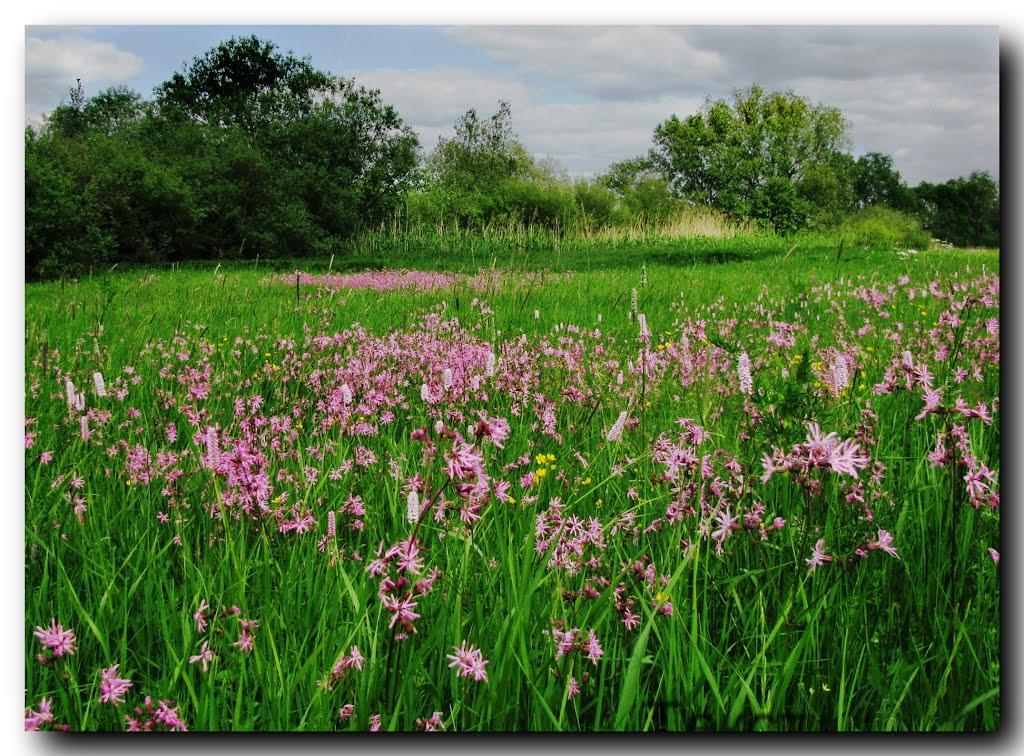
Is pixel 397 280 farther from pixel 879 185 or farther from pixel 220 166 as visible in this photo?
pixel 879 185

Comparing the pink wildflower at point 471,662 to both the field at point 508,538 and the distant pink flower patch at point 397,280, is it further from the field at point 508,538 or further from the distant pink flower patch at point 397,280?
the distant pink flower patch at point 397,280

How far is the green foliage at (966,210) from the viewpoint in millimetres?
3107

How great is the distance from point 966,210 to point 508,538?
2.46 metres

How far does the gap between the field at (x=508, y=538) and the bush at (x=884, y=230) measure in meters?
0.33

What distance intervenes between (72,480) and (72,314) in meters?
0.91

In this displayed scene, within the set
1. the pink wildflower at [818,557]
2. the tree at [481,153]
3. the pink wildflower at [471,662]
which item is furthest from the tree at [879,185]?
the pink wildflower at [471,662]

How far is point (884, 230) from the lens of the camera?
3.54m

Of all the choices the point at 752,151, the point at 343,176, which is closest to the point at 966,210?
the point at 752,151

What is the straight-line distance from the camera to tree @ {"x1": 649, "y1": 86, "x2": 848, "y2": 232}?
3.29m

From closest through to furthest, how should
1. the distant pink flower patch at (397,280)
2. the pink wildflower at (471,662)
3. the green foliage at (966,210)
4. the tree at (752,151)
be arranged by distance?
the pink wildflower at (471,662) < the green foliage at (966,210) < the tree at (752,151) < the distant pink flower patch at (397,280)

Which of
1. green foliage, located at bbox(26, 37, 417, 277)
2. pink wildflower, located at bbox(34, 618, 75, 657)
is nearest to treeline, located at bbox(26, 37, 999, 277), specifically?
green foliage, located at bbox(26, 37, 417, 277)

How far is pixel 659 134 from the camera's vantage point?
3352mm

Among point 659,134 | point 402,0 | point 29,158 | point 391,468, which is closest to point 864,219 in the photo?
point 659,134

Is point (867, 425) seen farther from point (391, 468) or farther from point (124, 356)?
point (124, 356)
